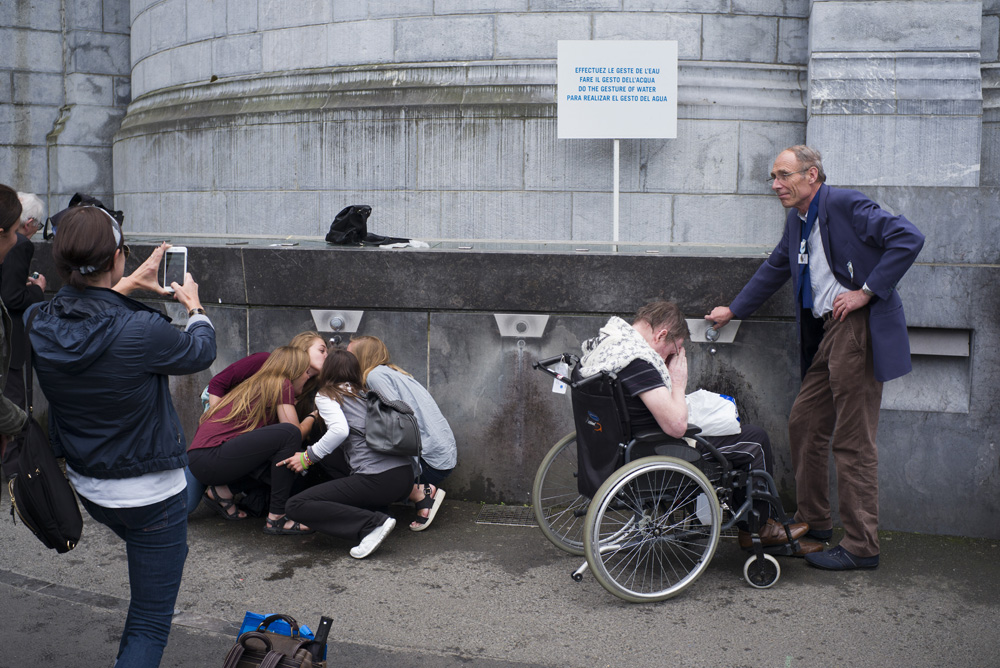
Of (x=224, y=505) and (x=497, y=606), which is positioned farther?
(x=224, y=505)

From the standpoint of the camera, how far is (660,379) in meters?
4.05

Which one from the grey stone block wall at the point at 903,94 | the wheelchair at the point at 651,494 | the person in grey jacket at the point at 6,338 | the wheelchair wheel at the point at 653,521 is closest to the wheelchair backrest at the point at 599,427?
the wheelchair at the point at 651,494

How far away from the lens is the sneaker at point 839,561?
176 inches

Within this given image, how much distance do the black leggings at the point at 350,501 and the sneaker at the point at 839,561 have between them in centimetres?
209

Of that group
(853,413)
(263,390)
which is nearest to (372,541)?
(263,390)

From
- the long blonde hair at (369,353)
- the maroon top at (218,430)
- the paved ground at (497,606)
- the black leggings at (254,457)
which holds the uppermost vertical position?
the long blonde hair at (369,353)

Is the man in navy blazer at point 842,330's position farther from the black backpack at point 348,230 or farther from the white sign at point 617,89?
the white sign at point 617,89

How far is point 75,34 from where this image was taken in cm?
1228

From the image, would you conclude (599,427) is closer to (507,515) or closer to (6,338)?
(507,515)

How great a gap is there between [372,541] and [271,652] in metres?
1.90

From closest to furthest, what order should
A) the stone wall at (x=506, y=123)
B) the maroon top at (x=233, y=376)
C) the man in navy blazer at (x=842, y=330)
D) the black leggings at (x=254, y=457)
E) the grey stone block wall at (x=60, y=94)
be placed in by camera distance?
1. the man in navy blazer at (x=842, y=330)
2. the black leggings at (x=254, y=457)
3. the maroon top at (x=233, y=376)
4. the stone wall at (x=506, y=123)
5. the grey stone block wall at (x=60, y=94)

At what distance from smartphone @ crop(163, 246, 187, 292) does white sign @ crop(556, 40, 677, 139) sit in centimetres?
485

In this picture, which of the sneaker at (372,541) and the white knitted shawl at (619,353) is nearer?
the white knitted shawl at (619,353)

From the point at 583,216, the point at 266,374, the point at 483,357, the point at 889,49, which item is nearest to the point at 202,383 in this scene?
the point at 266,374
